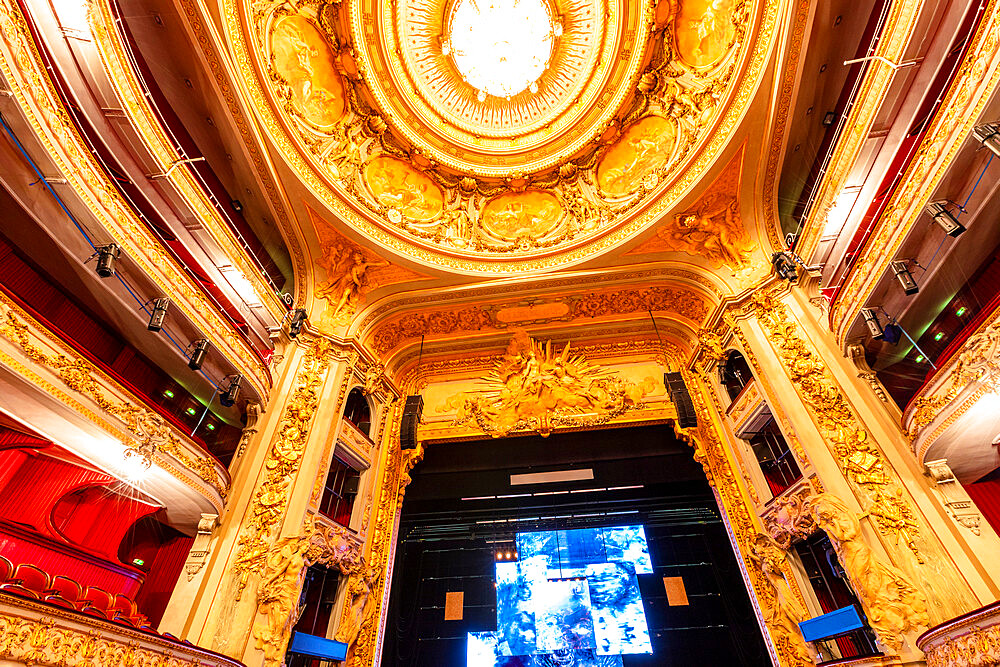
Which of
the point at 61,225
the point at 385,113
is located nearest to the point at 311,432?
the point at 61,225

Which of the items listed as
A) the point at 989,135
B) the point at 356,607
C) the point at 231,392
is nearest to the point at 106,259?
the point at 231,392

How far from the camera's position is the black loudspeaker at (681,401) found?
9.93 m

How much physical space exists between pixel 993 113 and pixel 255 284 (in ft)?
39.1

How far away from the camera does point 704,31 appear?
1011cm

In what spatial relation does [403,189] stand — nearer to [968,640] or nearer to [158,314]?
[158,314]

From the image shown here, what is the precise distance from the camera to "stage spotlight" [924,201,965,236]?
5.17 meters

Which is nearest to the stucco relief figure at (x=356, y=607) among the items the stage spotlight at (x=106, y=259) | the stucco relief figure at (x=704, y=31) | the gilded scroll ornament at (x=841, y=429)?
the stage spotlight at (x=106, y=259)

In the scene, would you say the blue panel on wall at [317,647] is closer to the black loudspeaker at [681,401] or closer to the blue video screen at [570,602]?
the blue video screen at [570,602]

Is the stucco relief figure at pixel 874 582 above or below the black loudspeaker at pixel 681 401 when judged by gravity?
below

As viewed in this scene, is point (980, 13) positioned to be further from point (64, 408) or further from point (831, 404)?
point (64, 408)

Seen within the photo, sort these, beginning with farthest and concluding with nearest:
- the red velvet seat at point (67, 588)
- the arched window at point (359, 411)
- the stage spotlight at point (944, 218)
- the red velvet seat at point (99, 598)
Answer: the arched window at point (359, 411)
the red velvet seat at point (99, 598)
the red velvet seat at point (67, 588)
the stage spotlight at point (944, 218)

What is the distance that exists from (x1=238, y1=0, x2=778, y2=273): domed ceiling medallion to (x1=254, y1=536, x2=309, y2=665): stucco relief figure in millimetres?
7601

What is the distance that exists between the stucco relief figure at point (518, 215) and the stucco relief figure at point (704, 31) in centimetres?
505

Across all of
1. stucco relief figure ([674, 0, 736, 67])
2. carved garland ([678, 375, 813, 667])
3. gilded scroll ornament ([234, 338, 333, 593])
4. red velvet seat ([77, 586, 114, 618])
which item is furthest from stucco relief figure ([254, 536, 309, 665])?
stucco relief figure ([674, 0, 736, 67])
